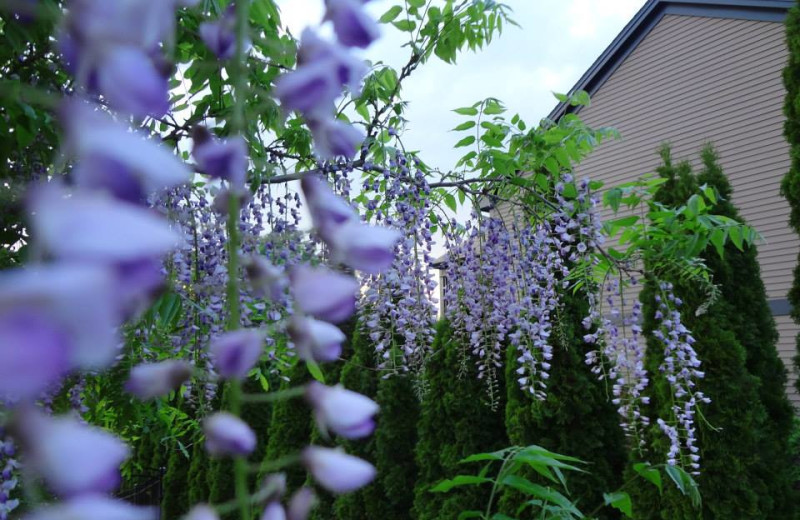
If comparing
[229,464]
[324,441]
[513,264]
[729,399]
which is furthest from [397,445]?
[513,264]

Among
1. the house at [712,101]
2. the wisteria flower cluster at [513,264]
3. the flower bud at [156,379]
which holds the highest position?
the house at [712,101]

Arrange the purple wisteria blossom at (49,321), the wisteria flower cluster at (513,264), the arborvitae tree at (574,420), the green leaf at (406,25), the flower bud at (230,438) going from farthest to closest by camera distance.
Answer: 1. the arborvitae tree at (574,420)
2. the wisteria flower cluster at (513,264)
3. the green leaf at (406,25)
4. the flower bud at (230,438)
5. the purple wisteria blossom at (49,321)

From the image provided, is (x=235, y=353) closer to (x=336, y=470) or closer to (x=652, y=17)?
(x=336, y=470)

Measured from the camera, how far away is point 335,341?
0.44 metres

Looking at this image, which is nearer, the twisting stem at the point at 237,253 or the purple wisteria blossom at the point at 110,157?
the purple wisteria blossom at the point at 110,157

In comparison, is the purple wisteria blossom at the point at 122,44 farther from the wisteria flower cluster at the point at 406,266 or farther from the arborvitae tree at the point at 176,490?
the arborvitae tree at the point at 176,490

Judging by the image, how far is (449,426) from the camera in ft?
20.2

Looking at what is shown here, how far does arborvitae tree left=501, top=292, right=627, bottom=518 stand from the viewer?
5.45 metres

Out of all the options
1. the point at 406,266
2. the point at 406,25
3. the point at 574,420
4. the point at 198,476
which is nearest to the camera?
the point at 406,25

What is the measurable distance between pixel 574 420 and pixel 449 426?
1.18m

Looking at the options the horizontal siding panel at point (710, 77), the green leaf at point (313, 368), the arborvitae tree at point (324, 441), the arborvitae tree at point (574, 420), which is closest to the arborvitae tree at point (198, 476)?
the arborvitae tree at point (324, 441)

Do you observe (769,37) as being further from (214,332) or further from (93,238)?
(93,238)

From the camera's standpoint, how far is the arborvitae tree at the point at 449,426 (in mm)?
5953

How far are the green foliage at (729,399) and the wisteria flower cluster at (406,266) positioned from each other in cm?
263
